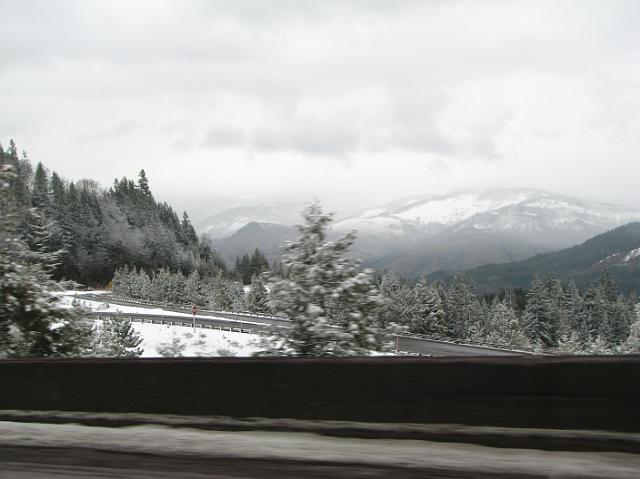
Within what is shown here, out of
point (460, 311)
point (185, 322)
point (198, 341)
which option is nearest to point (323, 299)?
point (198, 341)

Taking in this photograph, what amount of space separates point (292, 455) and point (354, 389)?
0.83 metres

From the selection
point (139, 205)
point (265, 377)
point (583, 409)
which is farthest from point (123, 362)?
point (139, 205)

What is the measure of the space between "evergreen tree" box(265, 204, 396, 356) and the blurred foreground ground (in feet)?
11.2

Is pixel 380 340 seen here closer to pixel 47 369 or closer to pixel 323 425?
pixel 323 425

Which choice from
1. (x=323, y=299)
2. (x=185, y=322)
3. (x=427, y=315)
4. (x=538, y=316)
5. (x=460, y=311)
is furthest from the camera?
(x=460, y=311)

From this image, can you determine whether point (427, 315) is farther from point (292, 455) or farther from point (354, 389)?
point (292, 455)

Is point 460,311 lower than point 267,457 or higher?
lower

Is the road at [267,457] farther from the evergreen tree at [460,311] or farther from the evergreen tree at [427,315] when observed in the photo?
the evergreen tree at [460,311]

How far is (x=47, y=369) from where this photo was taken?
569cm

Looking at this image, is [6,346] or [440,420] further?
[6,346]

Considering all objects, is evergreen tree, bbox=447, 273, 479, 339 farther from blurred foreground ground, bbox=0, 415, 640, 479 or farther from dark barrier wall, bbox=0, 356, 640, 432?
blurred foreground ground, bbox=0, 415, 640, 479

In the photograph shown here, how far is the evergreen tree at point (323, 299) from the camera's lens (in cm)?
826

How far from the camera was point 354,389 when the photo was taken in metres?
4.83

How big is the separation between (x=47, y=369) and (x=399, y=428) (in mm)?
3511
